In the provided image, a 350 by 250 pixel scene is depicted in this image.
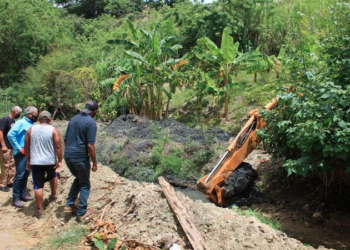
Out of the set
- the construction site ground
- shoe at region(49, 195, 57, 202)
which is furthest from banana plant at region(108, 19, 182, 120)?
shoe at region(49, 195, 57, 202)

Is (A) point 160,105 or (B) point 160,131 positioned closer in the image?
(B) point 160,131

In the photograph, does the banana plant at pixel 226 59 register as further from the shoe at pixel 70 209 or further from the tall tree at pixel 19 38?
the tall tree at pixel 19 38

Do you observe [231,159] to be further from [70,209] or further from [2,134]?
[2,134]

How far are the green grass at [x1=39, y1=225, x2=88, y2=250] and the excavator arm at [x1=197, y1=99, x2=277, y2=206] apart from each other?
11.6ft

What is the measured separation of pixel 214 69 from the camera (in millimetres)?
16328

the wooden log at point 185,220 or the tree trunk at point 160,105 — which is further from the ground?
the wooden log at point 185,220

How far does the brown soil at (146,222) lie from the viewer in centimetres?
488

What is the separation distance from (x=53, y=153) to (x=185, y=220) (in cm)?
256

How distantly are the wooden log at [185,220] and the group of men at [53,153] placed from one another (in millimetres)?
1303

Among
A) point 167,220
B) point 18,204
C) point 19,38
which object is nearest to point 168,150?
point 18,204

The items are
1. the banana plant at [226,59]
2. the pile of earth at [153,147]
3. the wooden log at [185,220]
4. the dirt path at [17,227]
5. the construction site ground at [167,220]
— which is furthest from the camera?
the banana plant at [226,59]

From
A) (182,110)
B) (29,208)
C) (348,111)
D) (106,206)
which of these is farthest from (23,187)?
(182,110)

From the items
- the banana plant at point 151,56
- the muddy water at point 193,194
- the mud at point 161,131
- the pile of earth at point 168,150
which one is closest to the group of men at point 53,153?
the pile of earth at point 168,150

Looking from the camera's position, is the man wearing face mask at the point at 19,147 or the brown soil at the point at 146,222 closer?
the brown soil at the point at 146,222
